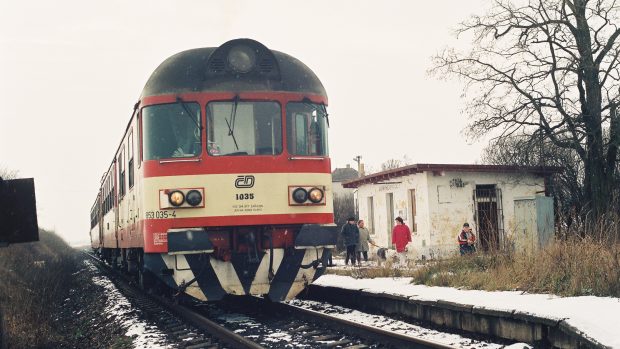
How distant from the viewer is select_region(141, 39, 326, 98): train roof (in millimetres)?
9445

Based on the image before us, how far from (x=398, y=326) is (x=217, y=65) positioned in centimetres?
408

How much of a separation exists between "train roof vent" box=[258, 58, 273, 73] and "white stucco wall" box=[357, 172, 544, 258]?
1489 centimetres

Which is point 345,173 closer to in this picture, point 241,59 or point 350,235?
point 350,235

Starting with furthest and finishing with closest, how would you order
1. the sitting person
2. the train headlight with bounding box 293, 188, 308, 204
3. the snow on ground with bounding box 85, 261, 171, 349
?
the train headlight with bounding box 293, 188, 308, 204, the sitting person, the snow on ground with bounding box 85, 261, 171, 349

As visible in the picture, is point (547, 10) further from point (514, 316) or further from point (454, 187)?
point (514, 316)

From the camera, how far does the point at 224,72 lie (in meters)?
9.50

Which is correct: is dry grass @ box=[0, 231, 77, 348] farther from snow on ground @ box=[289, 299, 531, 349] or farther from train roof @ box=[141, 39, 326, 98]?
snow on ground @ box=[289, 299, 531, 349]

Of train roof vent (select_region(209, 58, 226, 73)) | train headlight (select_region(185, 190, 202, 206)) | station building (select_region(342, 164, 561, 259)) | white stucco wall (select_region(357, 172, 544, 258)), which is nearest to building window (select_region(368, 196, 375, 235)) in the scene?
station building (select_region(342, 164, 561, 259))

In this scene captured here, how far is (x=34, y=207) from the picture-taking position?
18.3 feet

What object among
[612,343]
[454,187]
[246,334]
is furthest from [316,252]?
[454,187]

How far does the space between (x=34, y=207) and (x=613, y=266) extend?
6446mm

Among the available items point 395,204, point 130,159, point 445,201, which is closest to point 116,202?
point 130,159

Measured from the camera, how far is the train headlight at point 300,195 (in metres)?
9.58

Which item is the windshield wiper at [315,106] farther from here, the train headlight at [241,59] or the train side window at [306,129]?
the train headlight at [241,59]
